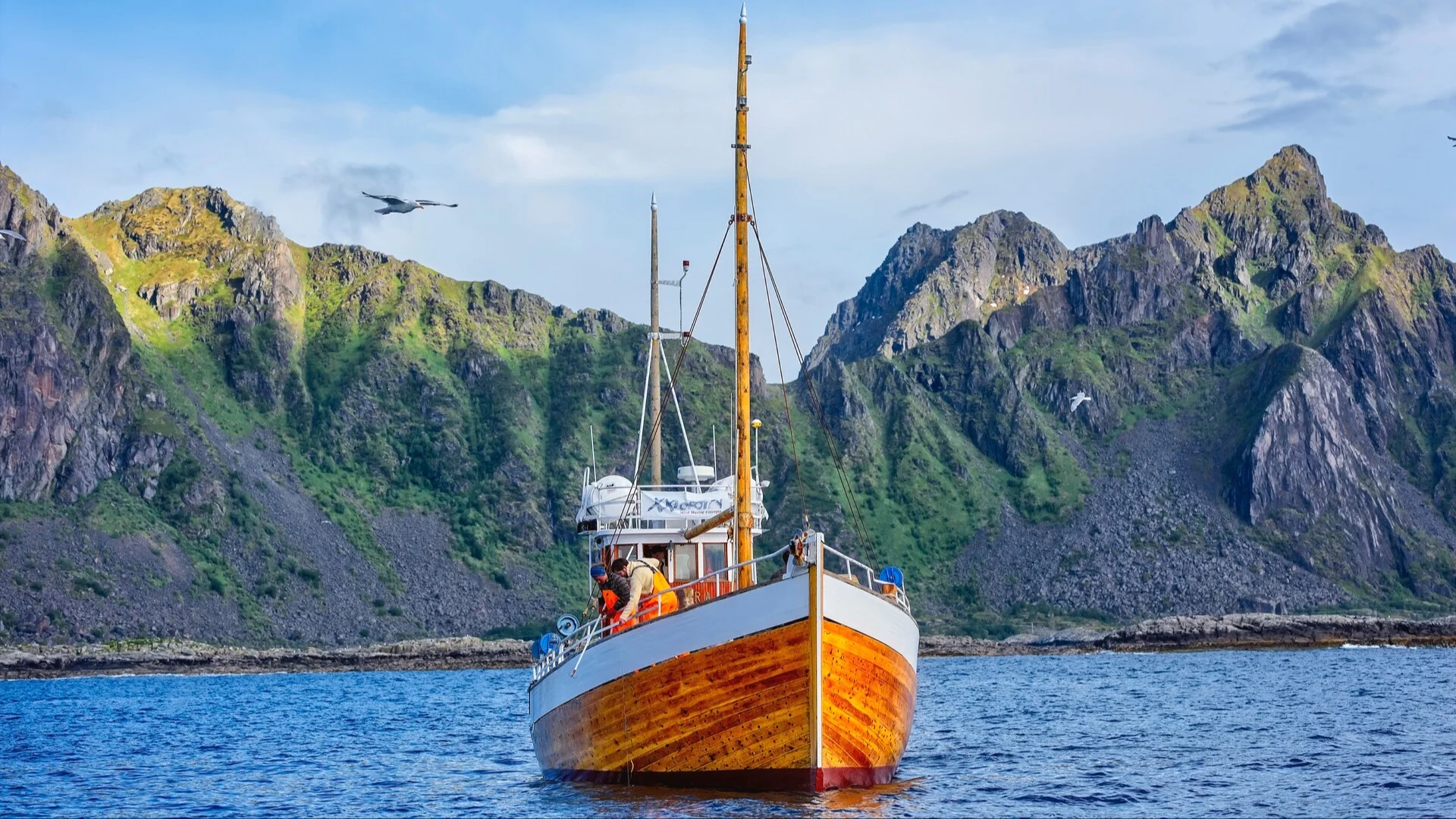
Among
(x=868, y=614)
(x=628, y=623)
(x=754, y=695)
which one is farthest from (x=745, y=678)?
(x=628, y=623)

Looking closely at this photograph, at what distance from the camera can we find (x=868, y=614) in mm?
32219

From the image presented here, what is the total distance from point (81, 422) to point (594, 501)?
548 feet

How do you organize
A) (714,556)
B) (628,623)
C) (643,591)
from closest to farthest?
(628,623)
(643,591)
(714,556)

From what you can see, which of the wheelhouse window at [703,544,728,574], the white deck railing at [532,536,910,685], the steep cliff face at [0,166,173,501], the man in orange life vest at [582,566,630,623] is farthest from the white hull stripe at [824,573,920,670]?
the steep cliff face at [0,166,173,501]

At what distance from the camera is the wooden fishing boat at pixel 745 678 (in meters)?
30.7

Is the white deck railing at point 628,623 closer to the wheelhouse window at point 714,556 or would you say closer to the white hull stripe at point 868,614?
the white hull stripe at point 868,614

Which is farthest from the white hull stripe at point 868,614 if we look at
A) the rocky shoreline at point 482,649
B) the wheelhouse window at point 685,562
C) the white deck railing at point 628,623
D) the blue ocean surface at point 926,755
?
the rocky shoreline at point 482,649

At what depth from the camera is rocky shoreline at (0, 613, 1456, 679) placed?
137 metres

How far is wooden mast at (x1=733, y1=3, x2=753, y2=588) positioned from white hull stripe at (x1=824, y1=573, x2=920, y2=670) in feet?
9.06

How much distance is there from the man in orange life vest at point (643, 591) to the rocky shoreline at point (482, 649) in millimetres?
106308

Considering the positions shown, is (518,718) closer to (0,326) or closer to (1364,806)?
(1364,806)

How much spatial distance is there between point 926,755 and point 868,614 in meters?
14.3

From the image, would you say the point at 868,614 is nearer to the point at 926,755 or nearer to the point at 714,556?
the point at 714,556

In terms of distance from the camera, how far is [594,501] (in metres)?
42.5
